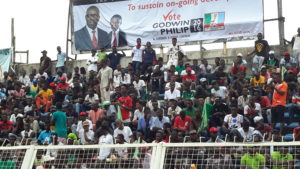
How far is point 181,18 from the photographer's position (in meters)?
24.1

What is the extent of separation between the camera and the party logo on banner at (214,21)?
23344mm

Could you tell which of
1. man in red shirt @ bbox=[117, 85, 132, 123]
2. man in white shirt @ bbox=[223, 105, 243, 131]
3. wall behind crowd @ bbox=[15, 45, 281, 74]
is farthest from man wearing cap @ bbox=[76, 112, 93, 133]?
wall behind crowd @ bbox=[15, 45, 281, 74]

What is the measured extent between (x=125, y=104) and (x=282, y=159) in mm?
11793

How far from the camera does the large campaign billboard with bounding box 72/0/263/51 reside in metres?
23.1

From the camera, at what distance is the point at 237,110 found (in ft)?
57.5

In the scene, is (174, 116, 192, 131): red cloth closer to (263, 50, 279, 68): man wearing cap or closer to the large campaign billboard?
(263, 50, 279, 68): man wearing cap

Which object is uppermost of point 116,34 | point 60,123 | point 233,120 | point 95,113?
point 116,34

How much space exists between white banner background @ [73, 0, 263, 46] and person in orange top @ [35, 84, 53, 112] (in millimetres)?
4165

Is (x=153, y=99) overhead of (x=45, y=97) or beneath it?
beneath

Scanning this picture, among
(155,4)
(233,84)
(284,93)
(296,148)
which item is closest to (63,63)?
(155,4)

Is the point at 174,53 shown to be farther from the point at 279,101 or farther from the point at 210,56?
the point at 279,101

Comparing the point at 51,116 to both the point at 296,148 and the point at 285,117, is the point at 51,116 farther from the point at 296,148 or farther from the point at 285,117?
the point at 296,148

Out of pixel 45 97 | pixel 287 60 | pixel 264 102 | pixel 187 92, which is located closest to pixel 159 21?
pixel 45 97

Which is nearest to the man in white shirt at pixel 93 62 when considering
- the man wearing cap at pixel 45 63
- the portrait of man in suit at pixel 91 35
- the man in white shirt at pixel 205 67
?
the portrait of man in suit at pixel 91 35
